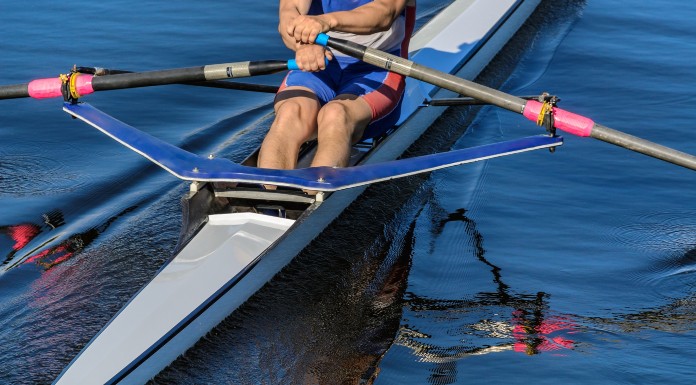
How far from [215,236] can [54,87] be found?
1.59 m

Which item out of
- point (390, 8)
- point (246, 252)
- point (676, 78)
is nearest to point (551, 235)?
point (390, 8)

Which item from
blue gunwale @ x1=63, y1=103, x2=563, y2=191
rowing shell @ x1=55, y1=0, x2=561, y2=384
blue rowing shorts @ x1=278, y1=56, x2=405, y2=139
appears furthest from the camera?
blue rowing shorts @ x1=278, y1=56, x2=405, y2=139

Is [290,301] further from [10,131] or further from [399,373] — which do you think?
[10,131]

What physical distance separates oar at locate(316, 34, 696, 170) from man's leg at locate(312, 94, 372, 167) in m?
0.31

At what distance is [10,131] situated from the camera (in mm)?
8117

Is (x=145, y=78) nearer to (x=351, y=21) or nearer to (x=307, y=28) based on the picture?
(x=307, y=28)

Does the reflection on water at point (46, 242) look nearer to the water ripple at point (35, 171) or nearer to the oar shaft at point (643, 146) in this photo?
the water ripple at point (35, 171)

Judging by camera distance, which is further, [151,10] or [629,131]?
[151,10]

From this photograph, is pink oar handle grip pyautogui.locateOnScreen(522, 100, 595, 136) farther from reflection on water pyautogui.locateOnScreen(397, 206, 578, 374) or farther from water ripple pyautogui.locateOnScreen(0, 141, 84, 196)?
water ripple pyautogui.locateOnScreen(0, 141, 84, 196)

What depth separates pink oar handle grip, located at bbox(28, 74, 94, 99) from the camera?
6.16 m

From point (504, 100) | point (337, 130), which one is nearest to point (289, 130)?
point (337, 130)

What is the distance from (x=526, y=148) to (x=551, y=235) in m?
0.80

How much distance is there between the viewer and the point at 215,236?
5465 mm

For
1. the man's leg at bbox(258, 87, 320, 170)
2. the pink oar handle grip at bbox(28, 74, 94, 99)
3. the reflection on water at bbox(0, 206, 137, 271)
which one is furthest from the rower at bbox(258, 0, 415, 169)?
the reflection on water at bbox(0, 206, 137, 271)
